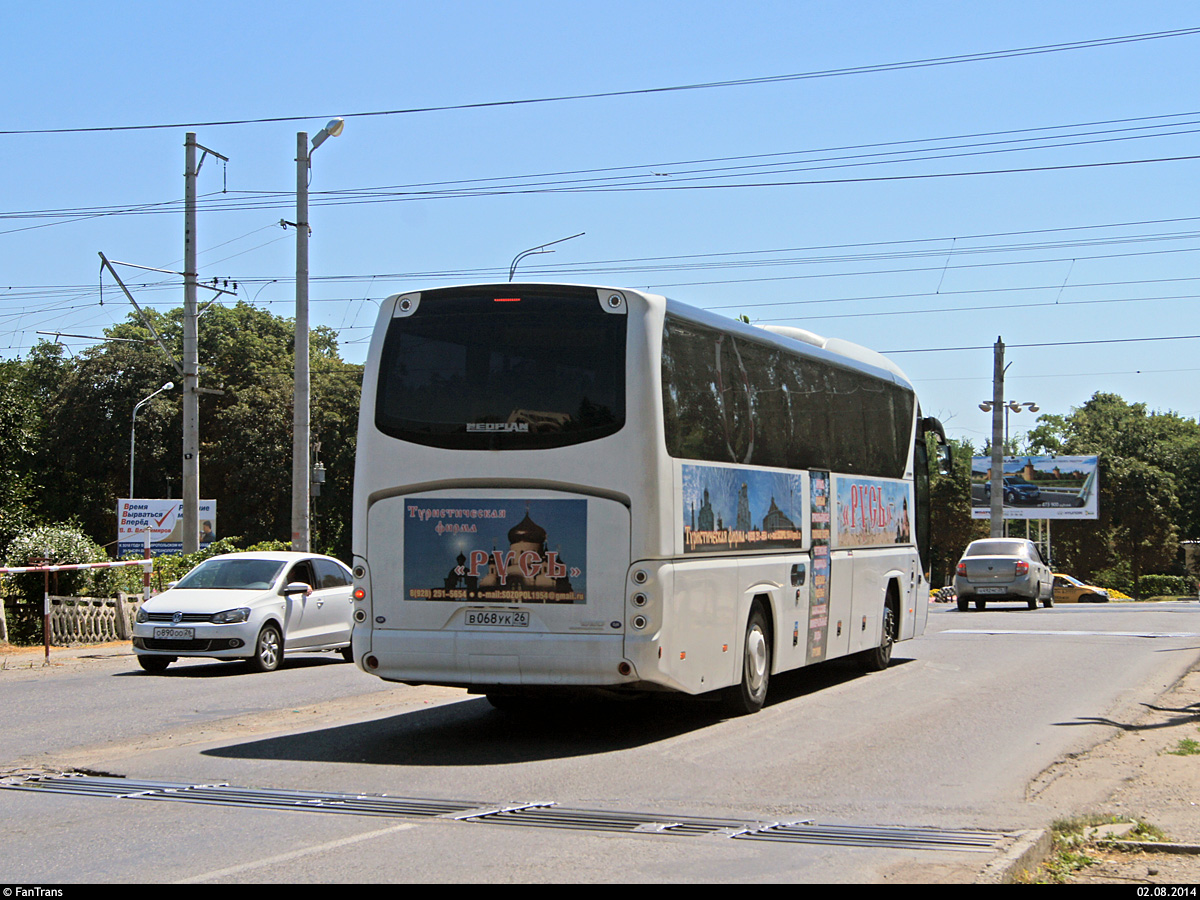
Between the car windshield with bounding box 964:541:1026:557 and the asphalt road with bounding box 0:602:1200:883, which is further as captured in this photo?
the car windshield with bounding box 964:541:1026:557

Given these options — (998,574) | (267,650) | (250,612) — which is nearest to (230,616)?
(250,612)

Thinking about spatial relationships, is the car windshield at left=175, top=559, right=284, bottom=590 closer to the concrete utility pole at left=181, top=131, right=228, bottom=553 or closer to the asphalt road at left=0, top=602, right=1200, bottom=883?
the asphalt road at left=0, top=602, right=1200, bottom=883

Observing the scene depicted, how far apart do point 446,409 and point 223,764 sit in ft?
10.6

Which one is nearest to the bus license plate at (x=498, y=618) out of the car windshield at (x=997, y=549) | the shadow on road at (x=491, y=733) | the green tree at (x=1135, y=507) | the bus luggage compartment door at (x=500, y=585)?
the bus luggage compartment door at (x=500, y=585)

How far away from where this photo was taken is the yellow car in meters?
58.2

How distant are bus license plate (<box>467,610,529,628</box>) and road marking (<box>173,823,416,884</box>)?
3.34 metres

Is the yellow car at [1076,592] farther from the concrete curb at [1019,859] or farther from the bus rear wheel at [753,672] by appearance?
the concrete curb at [1019,859]

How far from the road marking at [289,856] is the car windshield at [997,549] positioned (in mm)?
28041

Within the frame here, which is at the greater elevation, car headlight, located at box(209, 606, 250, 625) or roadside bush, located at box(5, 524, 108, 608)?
roadside bush, located at box(5, 524, 108, 608)

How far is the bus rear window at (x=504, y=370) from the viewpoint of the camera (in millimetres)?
10703

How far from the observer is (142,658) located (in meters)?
17.4

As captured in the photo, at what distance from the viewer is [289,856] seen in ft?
21.4

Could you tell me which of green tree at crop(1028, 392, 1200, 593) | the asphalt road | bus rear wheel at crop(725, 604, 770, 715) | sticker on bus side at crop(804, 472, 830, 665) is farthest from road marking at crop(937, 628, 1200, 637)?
green tree at crop(1028, 392, 1200, 593)

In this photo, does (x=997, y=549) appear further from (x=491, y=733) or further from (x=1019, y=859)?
(x=1019, y=859)
